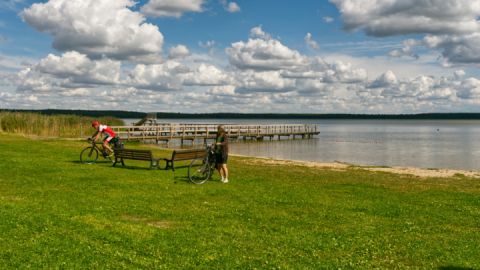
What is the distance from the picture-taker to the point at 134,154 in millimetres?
19266

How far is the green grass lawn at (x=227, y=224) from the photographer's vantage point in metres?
7.38

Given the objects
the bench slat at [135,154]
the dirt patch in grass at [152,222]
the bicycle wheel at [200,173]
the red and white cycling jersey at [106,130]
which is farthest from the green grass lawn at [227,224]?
the red and white cycling jersey at [106,130]

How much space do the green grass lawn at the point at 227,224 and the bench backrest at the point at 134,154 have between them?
2420 mm

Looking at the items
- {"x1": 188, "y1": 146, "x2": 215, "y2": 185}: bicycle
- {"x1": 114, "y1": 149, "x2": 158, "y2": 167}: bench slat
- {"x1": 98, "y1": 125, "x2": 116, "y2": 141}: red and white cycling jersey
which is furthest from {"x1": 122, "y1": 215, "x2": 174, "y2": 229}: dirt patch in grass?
{"x1": 98, "y1": 125, "x2": 116, "y2": 141}: red and white cycling jersey

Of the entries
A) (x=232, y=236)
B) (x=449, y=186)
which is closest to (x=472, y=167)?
(x=449, y=186)

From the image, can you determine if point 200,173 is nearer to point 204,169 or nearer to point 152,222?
point 204,169

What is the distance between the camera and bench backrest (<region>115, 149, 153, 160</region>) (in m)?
18.8

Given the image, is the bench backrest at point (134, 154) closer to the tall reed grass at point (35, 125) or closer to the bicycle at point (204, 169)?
the bicycle at point (204, 169)

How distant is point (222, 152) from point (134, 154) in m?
5.09

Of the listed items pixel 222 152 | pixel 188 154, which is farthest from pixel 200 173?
pixel 188 154

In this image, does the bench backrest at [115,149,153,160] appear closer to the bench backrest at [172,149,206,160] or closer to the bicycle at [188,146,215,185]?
the bench backrest at [172,149,206,160]

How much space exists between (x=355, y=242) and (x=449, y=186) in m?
10.7

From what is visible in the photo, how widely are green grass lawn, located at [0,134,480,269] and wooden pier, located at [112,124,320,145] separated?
1385 inches

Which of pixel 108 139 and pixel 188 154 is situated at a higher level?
pixel 108 139
